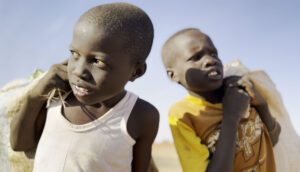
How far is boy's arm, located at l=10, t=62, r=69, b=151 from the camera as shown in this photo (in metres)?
2.05

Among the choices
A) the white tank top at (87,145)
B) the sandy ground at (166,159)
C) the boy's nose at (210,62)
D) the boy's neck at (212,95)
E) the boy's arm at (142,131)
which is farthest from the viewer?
the sandy ground at (166,159)

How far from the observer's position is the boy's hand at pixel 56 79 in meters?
2.04

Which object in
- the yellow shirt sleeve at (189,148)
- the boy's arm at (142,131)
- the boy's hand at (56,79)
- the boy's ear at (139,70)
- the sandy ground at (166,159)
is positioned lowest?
the sandy ground at (166,159)

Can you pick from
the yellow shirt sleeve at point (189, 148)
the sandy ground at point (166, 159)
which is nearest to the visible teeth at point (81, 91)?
the yellow shirt sleeve at point (189, 148)

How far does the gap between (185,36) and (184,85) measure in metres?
0.28

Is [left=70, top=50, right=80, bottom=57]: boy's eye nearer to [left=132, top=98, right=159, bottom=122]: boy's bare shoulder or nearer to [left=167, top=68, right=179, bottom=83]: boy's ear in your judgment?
[left=132, top=98, right=159, bottom=122]: boy's bare shoulder

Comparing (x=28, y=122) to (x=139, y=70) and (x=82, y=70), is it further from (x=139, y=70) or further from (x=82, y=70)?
(x=139, y=70)

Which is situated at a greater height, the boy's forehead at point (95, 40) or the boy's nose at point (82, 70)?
the boy's forehead at point (95, 40)

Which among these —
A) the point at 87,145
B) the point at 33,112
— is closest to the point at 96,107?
the point at 87,145

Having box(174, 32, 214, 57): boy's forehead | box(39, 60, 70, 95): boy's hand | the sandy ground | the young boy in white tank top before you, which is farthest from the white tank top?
the sandy ground

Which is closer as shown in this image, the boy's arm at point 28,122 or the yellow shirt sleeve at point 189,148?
the boy's arm at point 28,122

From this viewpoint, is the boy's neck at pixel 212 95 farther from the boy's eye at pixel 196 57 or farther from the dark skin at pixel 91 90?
the dark skin at pixel 91 90

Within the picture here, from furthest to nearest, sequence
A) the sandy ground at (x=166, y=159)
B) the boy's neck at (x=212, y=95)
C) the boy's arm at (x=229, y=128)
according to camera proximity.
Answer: the sandy ground at (x=166, y=159)
the boy's neck at (x=212, y=95)
the boy's arm at (x=229, y=128)

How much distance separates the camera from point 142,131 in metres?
2.13
